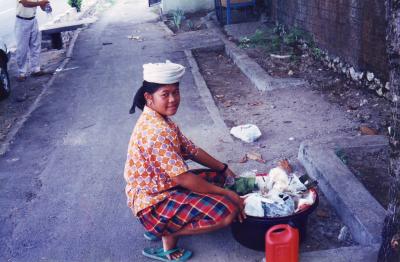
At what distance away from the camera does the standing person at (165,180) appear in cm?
297

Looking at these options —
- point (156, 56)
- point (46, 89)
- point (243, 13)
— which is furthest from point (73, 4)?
point (46, 89)

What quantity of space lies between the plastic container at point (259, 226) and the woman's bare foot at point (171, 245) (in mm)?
450

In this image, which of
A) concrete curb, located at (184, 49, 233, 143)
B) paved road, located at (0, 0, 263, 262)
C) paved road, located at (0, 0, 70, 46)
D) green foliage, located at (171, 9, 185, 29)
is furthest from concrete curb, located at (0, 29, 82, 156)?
paved road, located at (0, 0, 70, 46)

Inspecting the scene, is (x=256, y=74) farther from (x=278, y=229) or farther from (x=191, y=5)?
(x=191, y=5)

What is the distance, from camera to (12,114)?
7.40 metres

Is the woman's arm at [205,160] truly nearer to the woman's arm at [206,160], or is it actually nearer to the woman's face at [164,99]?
the woman's arm at [206,160]

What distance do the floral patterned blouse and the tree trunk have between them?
1290 mm

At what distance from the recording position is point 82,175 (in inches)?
194

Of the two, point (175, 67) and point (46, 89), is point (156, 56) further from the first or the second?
point (175, 67)

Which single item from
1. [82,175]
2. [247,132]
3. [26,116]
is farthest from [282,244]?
[26,116]

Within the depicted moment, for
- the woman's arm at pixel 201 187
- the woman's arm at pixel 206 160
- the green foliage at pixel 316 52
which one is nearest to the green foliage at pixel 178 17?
the green foliage at pixel 316 52

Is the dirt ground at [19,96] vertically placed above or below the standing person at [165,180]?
below

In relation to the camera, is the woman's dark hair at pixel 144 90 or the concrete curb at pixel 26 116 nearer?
the woman's dark hair at pixel 144 90

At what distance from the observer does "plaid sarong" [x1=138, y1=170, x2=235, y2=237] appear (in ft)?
10.1
